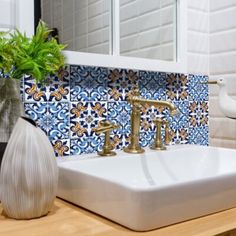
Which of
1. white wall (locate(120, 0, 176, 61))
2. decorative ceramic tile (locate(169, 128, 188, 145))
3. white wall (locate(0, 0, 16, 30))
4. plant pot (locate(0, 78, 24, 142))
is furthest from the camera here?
decorative ceramic tile (locate(169, 128, 188, 145))

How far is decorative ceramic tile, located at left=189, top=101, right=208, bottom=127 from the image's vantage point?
4.57 ft

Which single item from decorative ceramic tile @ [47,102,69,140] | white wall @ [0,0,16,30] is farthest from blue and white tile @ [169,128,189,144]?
white wall @ [0,0,16,30]

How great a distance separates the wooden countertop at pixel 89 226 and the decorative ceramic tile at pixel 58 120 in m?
0.33

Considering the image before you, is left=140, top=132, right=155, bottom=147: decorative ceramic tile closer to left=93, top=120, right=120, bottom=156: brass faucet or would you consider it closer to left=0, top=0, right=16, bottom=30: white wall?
left=93, top=120, right=120, bottom=156: brass faucet

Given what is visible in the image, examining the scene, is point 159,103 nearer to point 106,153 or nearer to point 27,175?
point 106,153

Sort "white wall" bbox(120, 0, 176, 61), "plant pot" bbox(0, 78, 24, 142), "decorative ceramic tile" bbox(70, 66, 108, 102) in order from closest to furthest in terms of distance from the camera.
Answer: "plant pot" bbox(0, 78, 24, 142)
"decorative ceramic tile" bbox(70, 66, 108, 102)
"white wall" bbox(120, 0, 176, 61)

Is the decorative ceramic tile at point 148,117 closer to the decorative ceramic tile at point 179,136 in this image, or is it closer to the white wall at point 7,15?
the decorative ceramic tile at point 179,136

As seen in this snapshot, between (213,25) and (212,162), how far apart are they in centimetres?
61

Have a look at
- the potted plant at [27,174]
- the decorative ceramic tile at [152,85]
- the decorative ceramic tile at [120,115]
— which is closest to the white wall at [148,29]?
the decorative ceramic tile at [152,85]

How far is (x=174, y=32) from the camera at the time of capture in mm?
1367

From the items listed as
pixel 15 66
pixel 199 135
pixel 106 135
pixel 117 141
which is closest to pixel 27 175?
pixel 15 66

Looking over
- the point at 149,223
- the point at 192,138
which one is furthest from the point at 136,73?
the point at 149,223

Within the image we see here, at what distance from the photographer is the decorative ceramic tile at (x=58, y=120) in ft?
3.43

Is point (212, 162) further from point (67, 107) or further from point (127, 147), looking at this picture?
point (67, 107)
